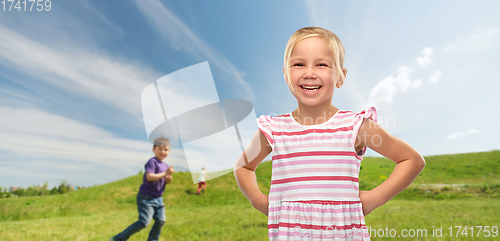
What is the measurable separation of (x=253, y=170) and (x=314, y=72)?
2.84 feet

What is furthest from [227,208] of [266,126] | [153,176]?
[266,126]

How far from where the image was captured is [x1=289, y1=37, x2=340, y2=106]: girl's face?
1899 mm

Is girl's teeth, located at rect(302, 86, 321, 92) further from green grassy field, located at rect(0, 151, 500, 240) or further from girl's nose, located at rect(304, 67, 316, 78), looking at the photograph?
green grassy field, located at rect(0, 151, 500, 240)

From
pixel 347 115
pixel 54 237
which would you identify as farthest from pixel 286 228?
pixel 54 237

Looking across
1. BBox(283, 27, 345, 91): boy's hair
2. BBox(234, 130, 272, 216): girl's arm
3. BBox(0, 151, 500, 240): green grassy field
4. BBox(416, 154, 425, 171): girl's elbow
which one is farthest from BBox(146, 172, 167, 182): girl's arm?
BBox(416, 154, 425, 171): girl's elbow

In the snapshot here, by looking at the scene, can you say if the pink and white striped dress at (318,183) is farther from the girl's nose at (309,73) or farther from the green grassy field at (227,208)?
the green grassy field at (227,208)

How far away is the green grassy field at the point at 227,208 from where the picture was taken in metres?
7.83

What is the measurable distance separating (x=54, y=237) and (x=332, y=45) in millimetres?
9736

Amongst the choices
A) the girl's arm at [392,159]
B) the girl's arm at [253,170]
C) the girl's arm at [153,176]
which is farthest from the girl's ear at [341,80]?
the girl's arm at [153,176]

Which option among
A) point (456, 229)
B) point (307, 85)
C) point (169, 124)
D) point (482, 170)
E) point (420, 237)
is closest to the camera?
point (307, 85)

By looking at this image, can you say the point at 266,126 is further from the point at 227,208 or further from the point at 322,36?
the point at 227,208

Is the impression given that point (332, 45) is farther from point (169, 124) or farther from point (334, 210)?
point (169, 124)

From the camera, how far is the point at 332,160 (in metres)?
1.84

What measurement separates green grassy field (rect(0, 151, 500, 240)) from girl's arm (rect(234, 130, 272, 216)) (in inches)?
197
